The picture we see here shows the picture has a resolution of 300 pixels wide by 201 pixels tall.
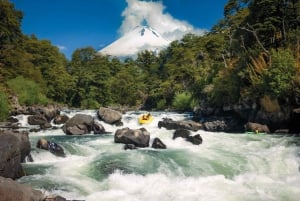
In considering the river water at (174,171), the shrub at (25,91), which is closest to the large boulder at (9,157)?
the river water at (174,171)

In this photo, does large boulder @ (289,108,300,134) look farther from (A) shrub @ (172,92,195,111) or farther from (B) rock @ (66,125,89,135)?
(A) shrub @ (172,92,195,111)

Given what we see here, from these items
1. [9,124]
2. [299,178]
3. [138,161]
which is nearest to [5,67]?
[9,124]

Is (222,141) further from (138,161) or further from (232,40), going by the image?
(232,40)

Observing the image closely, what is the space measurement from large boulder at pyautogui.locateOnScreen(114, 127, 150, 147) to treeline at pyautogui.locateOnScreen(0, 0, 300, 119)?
9.03 meters

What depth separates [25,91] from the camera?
34.6 meters

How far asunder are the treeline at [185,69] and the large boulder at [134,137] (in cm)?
903

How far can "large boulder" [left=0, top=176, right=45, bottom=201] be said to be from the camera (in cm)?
817

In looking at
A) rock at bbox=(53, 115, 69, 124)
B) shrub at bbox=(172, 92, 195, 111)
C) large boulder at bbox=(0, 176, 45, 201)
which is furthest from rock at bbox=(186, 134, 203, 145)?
shrub at bbox=(172, 92, 195, 111)

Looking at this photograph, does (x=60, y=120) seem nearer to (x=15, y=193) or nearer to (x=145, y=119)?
(x=145, y=119)

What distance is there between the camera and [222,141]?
19.0 meters

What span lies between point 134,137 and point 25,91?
2066 cm

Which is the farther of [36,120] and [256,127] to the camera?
[36,120]

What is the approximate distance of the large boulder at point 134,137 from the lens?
1728 cm

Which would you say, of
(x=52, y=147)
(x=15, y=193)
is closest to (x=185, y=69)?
(x=52, y=147)
